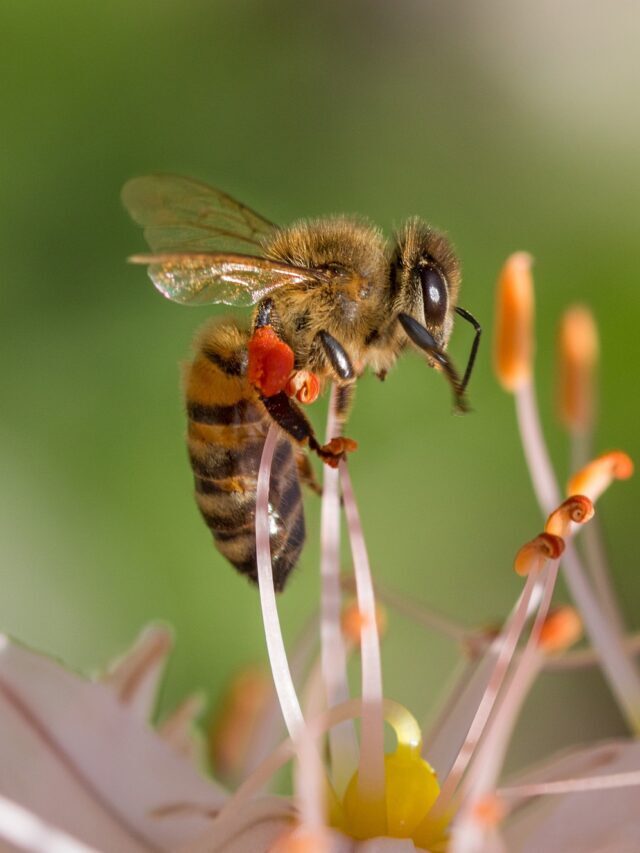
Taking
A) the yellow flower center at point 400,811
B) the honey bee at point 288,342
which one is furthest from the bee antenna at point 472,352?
the yellow flower center at point 400,811

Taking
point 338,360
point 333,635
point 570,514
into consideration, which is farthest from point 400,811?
point 338,360

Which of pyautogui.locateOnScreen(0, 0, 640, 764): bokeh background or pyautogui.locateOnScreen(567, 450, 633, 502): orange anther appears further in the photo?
pyautogui.locateOnScreen(0, 0, 640, 764): bokeh background

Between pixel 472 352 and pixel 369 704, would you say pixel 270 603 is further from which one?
pixel 472 352

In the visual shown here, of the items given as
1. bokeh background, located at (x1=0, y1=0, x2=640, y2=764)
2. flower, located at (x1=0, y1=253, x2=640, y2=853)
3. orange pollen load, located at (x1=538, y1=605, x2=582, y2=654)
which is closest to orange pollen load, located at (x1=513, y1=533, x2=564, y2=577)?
flower, located at (x1=0, y1=253, x2=640, y2=853)

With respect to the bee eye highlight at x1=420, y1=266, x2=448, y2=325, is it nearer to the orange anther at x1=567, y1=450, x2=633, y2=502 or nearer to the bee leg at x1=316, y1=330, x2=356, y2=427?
the bee leg at x1=316, y1=330, x2=356, y2=427

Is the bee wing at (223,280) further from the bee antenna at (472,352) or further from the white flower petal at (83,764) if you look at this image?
the white flower petal at (83,764)

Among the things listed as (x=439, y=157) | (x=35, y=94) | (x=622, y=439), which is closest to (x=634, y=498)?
(x=622, y=439)

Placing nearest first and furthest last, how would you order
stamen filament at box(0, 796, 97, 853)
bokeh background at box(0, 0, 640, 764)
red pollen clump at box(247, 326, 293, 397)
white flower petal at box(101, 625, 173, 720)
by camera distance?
stamen filament at box(0, 796, 97, 853)
red pollen clump at box(247, 326, 293, 397)
white flower petal at box(101, 625, 173, 720)
bokeh background at box(0, 0, 640, 764)

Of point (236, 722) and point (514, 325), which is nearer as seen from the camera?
point (514, 325)
